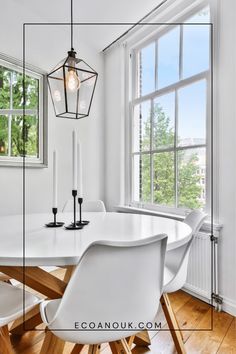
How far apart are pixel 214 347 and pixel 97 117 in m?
2.62

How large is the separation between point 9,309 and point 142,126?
230 cm

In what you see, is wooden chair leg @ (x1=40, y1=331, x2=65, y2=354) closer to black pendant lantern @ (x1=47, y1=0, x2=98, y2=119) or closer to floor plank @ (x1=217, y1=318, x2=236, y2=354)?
floor plank @ (x1=217, y1=318, x2=236, y2=354)

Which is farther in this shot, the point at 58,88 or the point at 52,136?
the point at 52,136

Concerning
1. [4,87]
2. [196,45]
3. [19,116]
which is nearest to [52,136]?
[19,116]

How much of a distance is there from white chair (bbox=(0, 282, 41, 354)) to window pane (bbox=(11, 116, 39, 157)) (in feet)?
5.06

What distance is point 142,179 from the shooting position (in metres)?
2.89

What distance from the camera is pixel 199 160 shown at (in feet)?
7.16

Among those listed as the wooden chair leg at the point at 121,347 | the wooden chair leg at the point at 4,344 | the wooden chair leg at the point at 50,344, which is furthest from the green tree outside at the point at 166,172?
the wooden chair leg at the point at 4,344

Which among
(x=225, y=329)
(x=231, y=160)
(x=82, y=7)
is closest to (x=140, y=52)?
(x=82, y=7)

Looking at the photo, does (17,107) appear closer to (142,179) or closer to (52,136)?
(52,136)

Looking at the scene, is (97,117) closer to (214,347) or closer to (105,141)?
(105,141)

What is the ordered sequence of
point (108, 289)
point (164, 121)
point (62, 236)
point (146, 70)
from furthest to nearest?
point (146, 70) → point (164, 121) → point (62, 236) → point (108, 289)

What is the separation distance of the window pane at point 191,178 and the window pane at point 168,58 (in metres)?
0.77

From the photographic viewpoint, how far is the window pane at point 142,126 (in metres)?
2.78
